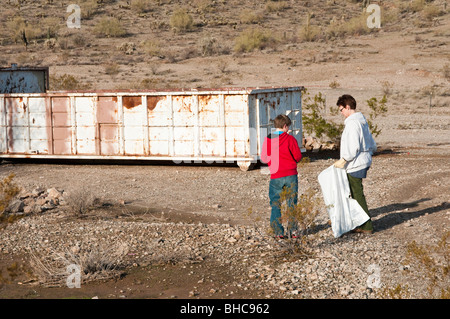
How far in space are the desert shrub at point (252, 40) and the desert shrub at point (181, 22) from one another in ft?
16.9

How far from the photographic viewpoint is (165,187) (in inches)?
528

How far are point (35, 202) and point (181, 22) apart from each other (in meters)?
41.1

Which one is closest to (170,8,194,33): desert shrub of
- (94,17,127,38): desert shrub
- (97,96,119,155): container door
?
(94,17,127,38): desert shrub

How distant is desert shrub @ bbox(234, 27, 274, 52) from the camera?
44188mm

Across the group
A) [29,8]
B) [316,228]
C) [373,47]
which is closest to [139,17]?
[29,8]

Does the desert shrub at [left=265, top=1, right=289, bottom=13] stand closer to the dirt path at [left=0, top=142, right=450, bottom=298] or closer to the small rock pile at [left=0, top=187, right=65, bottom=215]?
the dirt path at [left=0, top=142, right=450, bottom=298]

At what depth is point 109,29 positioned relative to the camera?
49469mm

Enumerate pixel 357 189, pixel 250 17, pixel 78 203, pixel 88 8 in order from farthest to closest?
pixel 88 8 → pixel 250 17 → pixel 78 203 → pixel 357 189

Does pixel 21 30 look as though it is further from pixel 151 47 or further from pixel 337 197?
pixel 337 197

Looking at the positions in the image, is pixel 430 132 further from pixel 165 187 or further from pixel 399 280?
pixel 399 280

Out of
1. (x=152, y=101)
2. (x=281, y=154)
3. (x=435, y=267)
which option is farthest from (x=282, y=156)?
(x=152, y=101)

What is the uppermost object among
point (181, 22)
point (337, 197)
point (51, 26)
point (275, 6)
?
point (275, 6)

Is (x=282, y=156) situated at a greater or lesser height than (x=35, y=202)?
Result: greater

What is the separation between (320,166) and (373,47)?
28414 mm
